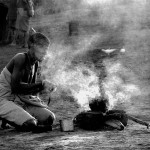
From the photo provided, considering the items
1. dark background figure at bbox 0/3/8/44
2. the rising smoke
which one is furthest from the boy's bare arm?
dark background figure at bbox 0/3/8/44

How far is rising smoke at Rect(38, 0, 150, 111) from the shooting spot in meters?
8.34

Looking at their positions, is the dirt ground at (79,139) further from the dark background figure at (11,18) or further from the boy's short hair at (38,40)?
the dark background figure at (11,18)

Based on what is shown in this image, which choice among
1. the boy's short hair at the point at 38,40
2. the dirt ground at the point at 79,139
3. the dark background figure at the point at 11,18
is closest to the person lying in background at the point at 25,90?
the boy's short hair at the point at 38,40

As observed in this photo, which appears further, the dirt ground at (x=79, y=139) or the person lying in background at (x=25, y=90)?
the person lying in background at (x=25, y=90)

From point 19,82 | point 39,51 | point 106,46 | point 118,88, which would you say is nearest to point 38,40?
point 39,51

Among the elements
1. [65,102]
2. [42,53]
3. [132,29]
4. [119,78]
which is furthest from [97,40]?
[42,53]

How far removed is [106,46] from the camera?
466 inches

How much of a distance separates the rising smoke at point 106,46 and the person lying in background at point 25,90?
69.0 inches

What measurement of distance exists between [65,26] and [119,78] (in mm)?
6151

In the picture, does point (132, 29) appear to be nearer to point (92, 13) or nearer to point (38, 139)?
point (92, 13)

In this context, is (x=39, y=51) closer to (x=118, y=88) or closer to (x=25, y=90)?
(x=25, y=90)

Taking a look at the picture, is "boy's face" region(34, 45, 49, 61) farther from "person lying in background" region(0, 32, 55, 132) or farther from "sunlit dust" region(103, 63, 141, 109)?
"sunlit dust" region(103, 63, 141, 109)

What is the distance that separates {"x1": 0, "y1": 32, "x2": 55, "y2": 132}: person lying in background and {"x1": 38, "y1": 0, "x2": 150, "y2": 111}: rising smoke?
1.75m

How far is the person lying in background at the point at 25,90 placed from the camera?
4.16 m
